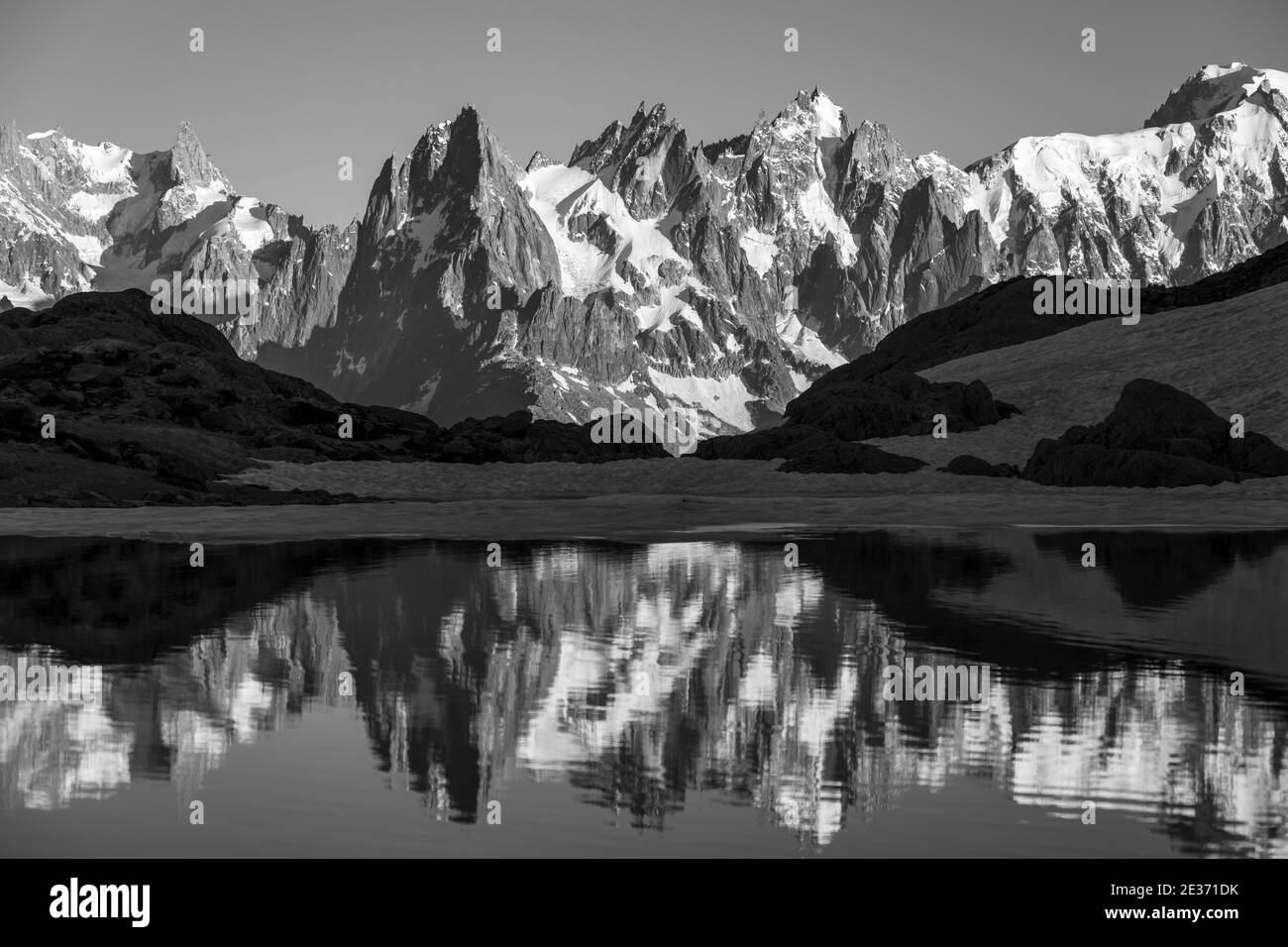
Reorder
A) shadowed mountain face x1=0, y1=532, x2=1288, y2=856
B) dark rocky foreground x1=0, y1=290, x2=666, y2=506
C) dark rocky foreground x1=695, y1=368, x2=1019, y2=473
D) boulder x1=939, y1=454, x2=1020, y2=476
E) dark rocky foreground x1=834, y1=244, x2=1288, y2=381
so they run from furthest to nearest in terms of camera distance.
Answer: dark rocky foreground x1=834, y1=244, x2=1288, y2=381
dark rocky foreground x1=695, y1=368, x2=1019, y2=473
boulder x1=939, y1=454, x2=1020, y2=476
dark rocky foreground x1=0, y1=290, x2=666, y2=506
shadowed mountain face x1=0, y1=532, x2=1288, y2=856

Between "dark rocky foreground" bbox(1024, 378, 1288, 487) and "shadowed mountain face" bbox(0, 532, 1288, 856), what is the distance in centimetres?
4337

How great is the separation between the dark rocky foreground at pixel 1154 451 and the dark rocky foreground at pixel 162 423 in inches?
1464

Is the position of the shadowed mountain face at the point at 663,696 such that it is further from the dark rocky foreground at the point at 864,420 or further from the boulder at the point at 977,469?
the dark rocky foreground at the point at 864,420

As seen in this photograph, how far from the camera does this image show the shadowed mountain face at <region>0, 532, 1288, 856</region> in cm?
1639

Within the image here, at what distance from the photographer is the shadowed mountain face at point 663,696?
1639 cm

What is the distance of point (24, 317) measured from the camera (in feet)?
470

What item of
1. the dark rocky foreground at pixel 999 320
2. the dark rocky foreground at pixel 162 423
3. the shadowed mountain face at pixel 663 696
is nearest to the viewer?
the shadowed mountain face at pixel 663 696

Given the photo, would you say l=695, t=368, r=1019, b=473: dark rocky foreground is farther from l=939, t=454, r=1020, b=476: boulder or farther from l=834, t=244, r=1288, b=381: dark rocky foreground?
l=834, t=244, r=1288, b=381: dark rocky foreground

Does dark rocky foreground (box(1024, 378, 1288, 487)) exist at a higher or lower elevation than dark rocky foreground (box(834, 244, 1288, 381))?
lower

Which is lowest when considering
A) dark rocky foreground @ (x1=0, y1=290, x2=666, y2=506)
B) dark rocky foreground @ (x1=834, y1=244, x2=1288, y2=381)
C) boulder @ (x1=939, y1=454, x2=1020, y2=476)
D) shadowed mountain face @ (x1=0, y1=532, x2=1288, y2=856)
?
shadowed mountain face @ (x1=0, y1=532, x2=1288, y2=856)

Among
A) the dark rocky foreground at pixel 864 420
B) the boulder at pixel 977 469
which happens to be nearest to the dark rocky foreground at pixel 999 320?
the dark rocky foreground at pixel 864 420

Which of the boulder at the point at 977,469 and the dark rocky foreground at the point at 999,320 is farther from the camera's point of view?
the dark rocky foreground at the point at 999,320

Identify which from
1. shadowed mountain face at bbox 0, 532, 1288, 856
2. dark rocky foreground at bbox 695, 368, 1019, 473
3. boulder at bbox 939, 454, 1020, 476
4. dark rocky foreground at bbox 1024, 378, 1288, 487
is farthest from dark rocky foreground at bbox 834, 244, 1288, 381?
shadowed mountain face at bbox 0, 532, 1288, 856
